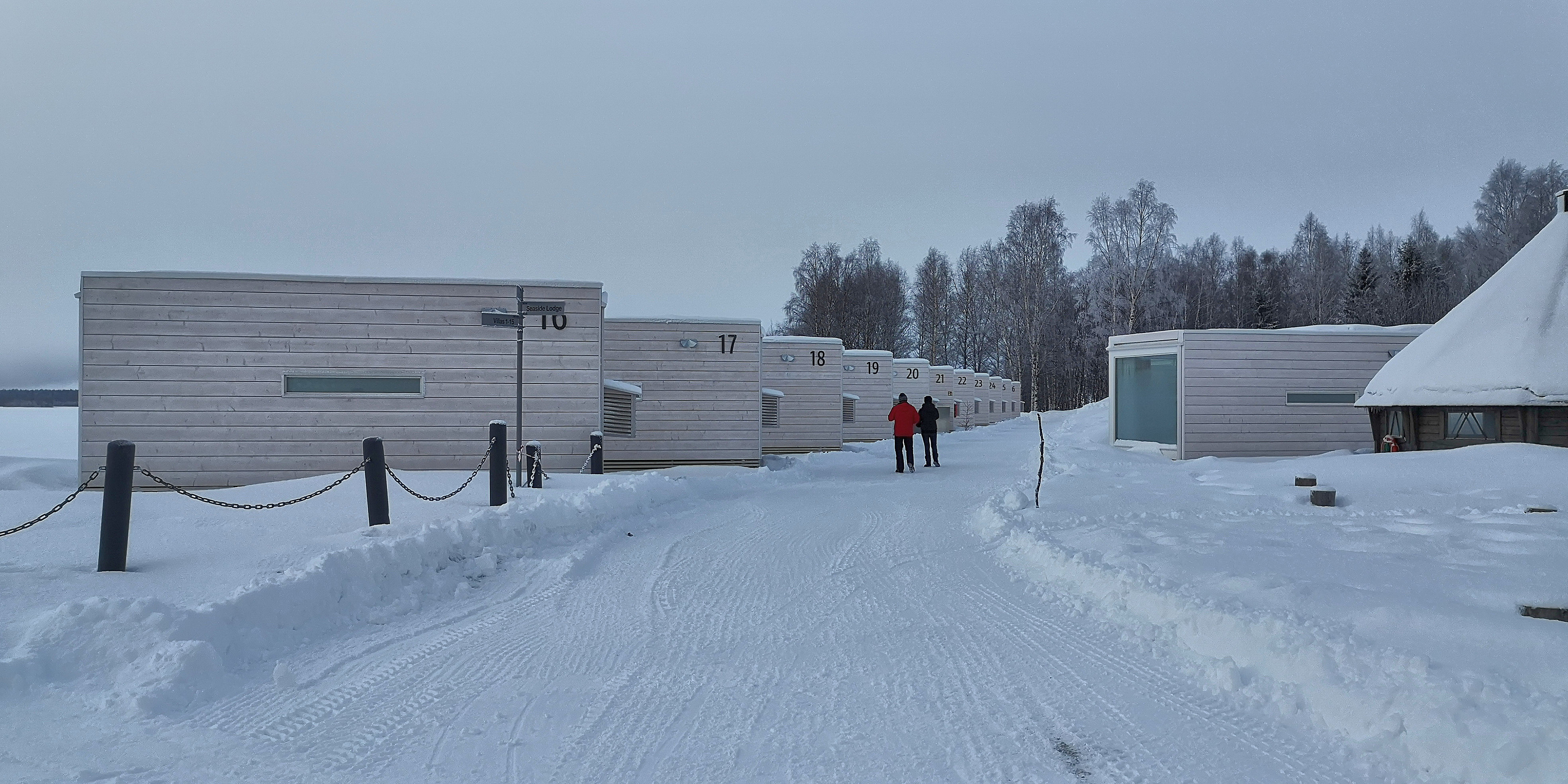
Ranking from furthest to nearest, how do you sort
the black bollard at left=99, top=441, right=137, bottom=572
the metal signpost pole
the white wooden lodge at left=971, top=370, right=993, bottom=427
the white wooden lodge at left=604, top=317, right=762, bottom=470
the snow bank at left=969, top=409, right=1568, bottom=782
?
the white wooden lodge at left=971, top=370, right=993, bottom=427 → the white wooden lodge at left=604, top=317, right=762, bottom=470 → the metal signpost pole → the black bollard at left=99, top=441, right=137, bottom=572 → the snow bank at left=969, top=409, right=1568, bottom=782

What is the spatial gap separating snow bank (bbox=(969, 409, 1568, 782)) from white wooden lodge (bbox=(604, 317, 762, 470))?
8.38 m

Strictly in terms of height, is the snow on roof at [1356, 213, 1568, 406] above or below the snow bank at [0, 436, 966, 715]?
above

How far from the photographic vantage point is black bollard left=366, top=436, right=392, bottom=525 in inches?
304

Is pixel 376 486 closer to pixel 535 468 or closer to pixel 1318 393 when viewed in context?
pixel 535 468

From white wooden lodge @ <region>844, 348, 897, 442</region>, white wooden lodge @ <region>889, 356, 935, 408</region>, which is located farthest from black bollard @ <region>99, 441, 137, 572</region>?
white wooden lodge @ <region>889, 356, 935, 408</region>

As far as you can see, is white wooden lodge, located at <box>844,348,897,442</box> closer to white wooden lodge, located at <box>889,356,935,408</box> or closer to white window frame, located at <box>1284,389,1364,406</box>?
white wooden lodge, located at <box>889,356,935,408</box>

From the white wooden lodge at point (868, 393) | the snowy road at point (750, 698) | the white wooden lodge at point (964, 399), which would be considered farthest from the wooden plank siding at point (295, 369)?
the white wooden lodge at point (964, 399)

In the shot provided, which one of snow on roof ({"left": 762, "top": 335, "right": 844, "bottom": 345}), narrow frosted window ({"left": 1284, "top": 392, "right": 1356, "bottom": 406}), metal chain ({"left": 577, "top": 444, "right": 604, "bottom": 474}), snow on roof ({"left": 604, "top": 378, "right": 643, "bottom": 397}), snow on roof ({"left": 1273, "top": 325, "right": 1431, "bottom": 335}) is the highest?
snow on roof ({"left": 762, "top": 335, "right": 844, "bottom": 345})

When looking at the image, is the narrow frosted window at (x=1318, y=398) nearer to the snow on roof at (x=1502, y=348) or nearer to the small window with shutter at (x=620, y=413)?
the snow on roof at (x=1502, y=348)

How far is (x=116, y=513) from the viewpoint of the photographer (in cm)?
561

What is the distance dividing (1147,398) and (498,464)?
15764 mm

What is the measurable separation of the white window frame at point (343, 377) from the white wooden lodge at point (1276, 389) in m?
14.8

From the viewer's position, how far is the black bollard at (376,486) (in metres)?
7.72

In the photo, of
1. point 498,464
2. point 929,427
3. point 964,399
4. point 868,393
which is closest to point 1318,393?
point 929,427
